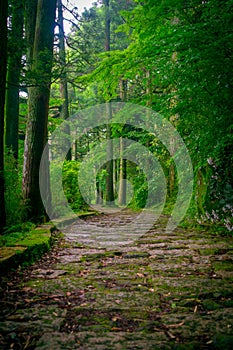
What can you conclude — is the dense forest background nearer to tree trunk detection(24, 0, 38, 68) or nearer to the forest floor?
tree trunk detection(24, 0, 38, 68)

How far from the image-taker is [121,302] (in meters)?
2.50

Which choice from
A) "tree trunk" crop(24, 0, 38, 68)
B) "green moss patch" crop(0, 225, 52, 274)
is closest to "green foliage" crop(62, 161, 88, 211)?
"tree trunk" crop(24, 0, 38, 68)

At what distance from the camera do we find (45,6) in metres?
6.86

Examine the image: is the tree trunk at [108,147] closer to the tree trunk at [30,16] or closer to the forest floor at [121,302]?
the tree trunk at [30,16]

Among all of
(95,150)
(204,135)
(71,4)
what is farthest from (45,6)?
(95,150)

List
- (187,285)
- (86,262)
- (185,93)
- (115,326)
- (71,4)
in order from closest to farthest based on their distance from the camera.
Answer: (115,326)
(187,285)
(86,262)
(185,93)
(71,4)

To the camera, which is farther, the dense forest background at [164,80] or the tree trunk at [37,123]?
the tree trunk at [37,123]

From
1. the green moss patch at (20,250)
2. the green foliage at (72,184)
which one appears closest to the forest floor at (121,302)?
the green moss patch at (20,250)

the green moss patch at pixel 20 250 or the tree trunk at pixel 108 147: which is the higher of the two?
the tree trunk at pixel 108 147

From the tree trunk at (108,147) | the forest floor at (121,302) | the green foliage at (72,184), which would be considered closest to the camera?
the forest floor at (121,302)

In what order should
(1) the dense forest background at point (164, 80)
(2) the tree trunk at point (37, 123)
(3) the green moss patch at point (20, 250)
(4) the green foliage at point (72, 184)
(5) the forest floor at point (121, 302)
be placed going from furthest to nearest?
(4) the green foliage at point (72, 184) → (2) the tree trunk at point (37, 123) → (1) the dense forest background at point (164, 80) → (3) the green moss patch at point (20, 250) → (5) the forest floor at point (121, 302)

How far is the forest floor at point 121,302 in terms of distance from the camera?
6.08 feet

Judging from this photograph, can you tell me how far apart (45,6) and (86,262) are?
5.83 metres

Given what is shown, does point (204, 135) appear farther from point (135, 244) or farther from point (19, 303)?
point (19, 303)
